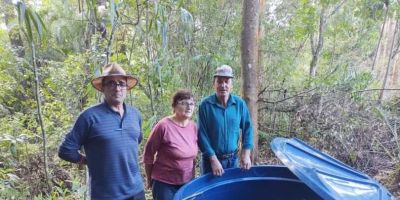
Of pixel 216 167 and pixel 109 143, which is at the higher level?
pixel 109 143

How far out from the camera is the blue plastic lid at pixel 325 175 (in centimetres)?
164

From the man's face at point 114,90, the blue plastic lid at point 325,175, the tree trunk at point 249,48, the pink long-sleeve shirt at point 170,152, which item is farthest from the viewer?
the tree trunk at point 249,48

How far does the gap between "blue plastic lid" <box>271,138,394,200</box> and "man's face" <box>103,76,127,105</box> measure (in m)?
0.99

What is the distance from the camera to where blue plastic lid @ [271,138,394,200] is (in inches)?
64.7

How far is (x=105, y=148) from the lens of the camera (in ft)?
5.66

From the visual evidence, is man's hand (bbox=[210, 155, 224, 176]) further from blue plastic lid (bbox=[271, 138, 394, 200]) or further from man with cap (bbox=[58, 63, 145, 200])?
man with cap (bbox=[58, 63, 145, 200])

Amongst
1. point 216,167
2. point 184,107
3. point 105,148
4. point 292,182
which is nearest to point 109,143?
point 105,148

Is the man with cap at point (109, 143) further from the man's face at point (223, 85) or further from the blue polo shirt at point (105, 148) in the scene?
the man's face at point (223, 85)

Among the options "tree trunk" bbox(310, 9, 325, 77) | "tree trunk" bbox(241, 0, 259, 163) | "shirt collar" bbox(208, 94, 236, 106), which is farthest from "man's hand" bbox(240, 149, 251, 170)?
"tree trunk" bbox(310, 9, 325, 77)

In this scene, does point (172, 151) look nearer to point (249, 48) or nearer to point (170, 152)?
point (170, 152)

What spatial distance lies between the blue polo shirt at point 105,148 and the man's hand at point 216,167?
596 mm

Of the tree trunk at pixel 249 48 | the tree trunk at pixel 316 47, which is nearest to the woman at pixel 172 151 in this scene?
the tree trunk at pixel 249 48

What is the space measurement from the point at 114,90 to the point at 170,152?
54 cm

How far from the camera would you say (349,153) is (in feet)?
14.0
